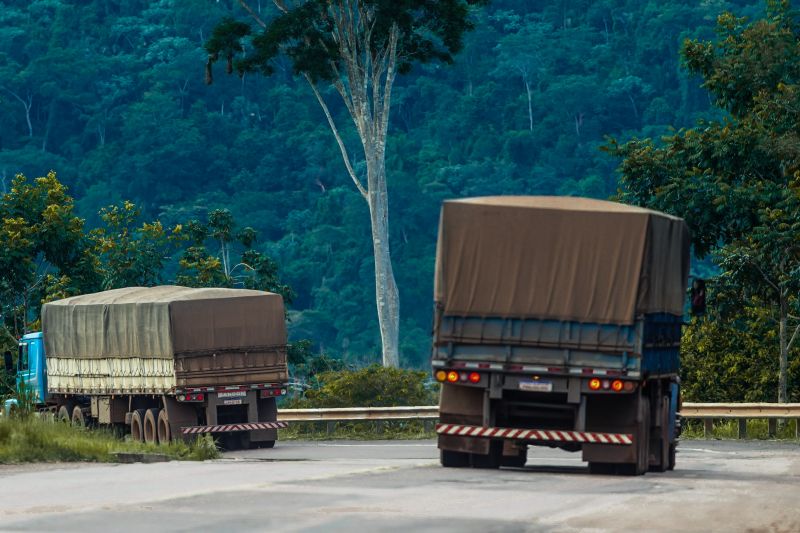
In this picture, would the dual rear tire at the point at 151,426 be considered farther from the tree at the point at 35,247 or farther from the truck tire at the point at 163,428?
the tree at the point at 35,247

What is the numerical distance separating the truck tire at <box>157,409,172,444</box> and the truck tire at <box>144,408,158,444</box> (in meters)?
0.12

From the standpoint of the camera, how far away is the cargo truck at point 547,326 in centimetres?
2098

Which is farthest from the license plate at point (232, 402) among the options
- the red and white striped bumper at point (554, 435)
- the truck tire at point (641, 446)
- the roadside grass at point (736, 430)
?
the truck tire at point (641, 446)

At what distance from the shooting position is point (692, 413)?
35531 millimetres

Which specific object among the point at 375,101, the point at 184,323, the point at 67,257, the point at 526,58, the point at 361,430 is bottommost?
the point at 361,430

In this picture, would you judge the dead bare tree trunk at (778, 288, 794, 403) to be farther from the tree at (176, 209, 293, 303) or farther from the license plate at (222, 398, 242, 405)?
the tree at (176, 209, 293, 303)

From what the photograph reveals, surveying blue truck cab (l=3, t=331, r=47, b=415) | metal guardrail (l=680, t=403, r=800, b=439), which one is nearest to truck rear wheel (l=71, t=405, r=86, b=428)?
blue truck cab (l=3, t=331, r=47, b=415)

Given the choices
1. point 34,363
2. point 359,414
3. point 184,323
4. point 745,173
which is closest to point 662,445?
point 184,323

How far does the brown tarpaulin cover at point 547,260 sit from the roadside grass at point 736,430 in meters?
14.7

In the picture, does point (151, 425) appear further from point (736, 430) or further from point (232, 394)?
point (736, 430)

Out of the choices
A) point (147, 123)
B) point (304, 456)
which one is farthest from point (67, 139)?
point (304, 456)

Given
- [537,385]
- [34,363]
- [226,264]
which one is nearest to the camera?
[537,385]

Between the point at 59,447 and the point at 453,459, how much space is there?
→ 536cm

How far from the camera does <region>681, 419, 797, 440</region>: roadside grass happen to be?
3538 cm
